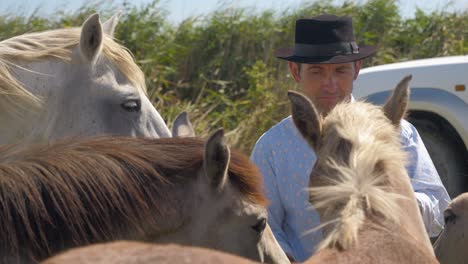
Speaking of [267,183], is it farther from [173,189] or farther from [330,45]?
[173,189]

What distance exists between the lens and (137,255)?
1.88 metres

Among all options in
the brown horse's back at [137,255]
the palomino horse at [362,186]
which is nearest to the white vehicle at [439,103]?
the palomino horse at [362,186]

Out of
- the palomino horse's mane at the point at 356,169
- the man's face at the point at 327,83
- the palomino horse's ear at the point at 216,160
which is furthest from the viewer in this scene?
the man's face at the point at 327,83

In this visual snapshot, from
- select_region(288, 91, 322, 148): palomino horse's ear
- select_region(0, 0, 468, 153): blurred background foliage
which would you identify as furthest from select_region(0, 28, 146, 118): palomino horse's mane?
select_region(0, 0, 468, 153): blurred background foliage

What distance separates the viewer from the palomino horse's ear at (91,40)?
4164mm

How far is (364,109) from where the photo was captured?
116 inches

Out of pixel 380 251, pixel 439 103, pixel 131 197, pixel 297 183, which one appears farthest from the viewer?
pixel 439 103

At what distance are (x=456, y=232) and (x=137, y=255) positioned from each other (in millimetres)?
1944

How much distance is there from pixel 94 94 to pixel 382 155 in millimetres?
1849

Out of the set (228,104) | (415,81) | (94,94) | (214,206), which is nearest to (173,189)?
(214,206)

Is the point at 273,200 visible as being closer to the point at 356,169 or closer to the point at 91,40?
the point at 91,40

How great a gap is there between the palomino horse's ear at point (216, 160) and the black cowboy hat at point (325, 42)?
4.52ft

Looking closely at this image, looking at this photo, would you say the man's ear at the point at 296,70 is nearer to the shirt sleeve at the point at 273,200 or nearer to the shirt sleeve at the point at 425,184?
the shirt sleeve at the point at 273,200

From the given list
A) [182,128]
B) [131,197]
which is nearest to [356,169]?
[131,197]
